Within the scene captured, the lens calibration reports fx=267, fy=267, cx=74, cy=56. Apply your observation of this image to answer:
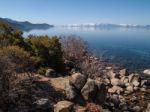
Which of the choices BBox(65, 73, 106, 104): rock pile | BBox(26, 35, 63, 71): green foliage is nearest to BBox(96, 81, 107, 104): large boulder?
BBox(65, 73, 106, 104): rock pile

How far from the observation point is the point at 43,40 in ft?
104

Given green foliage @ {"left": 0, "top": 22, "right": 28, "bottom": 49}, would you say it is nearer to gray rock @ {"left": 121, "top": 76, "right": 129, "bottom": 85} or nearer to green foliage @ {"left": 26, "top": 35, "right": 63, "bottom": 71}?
green foliage @ {"left": 26, "top": 35, "right": 63, "bottom": 71}

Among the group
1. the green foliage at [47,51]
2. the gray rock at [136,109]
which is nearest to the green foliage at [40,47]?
the green foliage at [47,51]

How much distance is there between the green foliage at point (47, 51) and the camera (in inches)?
1215

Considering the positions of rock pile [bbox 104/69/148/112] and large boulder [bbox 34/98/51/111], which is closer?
large boulder [bbox 34/98/51/111]

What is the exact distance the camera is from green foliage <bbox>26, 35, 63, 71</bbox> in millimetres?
30859

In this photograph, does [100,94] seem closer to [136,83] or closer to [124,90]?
[124,90]

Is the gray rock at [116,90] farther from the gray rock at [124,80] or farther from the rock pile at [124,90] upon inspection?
the gray rock at [124,80]

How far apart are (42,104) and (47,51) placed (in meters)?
11.6

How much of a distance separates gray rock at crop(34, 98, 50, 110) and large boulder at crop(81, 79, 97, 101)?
11.9 feet

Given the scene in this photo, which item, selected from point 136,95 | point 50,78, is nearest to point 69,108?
point 50,78

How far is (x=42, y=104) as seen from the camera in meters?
20.5

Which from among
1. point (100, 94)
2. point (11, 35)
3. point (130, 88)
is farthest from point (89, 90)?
point (130, 88)

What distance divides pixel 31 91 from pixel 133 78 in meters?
20.3
